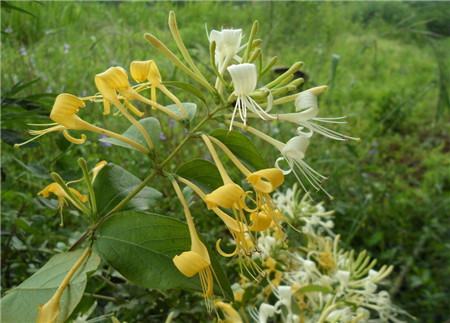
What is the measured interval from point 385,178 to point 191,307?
3.31 feet

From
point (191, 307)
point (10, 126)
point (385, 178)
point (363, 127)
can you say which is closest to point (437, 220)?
point (385, 178)

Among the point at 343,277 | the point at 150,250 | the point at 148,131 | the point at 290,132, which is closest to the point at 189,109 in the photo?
the point at 148,131

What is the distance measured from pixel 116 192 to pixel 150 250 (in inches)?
3.6

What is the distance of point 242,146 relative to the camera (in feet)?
1.69

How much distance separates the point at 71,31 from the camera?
91.0 inches

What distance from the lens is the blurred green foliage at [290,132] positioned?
0.87 meters

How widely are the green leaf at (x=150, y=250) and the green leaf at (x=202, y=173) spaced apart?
0.19 feet

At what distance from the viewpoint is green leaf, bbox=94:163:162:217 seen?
554 mm

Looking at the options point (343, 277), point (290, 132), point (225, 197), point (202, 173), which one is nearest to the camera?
point (225, 197)

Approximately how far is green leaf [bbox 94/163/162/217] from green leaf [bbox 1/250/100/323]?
0.06 meters

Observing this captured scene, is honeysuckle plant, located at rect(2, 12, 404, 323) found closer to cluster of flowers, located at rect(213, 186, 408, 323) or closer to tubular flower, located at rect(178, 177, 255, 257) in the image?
tubular flower, located at rect(178, 177, 255, 257)

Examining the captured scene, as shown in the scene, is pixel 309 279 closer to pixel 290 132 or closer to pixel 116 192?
pixel 116 192

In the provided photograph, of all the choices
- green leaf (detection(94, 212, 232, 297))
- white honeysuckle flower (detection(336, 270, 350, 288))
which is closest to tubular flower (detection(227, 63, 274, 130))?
green leaf (detection(94, 212, 232, 297))

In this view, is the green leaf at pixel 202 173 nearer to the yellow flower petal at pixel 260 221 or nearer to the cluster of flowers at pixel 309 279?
the yellow flower petal at pixel 260 221
